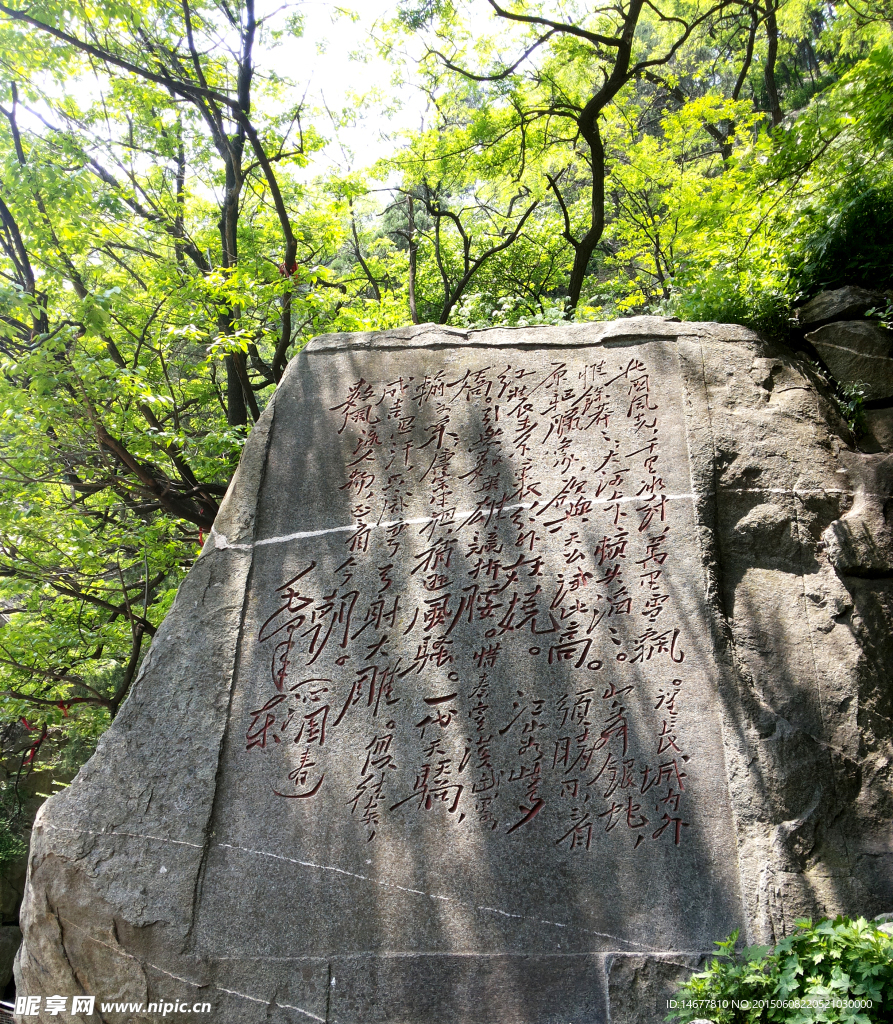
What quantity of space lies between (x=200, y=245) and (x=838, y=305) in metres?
7.14

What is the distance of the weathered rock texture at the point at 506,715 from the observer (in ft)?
9.23

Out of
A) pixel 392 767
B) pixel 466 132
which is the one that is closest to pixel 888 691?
pixel 392 767

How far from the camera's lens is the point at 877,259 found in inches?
160

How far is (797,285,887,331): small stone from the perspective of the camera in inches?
157

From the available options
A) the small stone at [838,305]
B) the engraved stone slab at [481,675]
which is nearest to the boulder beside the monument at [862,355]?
the small stone at [838,305]

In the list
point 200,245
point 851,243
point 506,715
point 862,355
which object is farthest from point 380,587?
point 200,245

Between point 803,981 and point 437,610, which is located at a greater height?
point 437,610

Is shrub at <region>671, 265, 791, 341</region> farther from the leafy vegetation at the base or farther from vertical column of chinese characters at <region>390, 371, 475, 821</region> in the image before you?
the leafy vegetation at the base

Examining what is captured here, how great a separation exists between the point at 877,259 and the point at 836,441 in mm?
1283

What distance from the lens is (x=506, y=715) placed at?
10.3 ft

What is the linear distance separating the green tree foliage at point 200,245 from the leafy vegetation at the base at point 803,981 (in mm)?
3272

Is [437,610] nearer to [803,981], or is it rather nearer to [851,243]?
[803,981]

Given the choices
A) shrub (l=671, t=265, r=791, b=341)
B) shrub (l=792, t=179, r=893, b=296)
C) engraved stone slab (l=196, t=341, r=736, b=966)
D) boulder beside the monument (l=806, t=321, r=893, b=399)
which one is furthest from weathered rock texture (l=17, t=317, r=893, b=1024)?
shrub (l=792, t=179, r=893, b=296)

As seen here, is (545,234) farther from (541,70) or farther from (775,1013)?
(775,1013)
